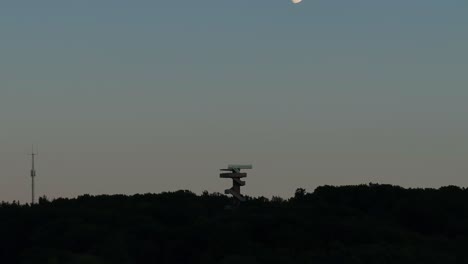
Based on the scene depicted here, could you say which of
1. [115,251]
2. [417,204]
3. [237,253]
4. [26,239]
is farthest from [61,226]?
[417,204]

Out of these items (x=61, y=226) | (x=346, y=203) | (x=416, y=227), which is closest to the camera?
(x=61, y=226)

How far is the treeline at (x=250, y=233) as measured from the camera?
134ft

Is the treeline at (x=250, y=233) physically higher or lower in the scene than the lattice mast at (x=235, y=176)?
lower

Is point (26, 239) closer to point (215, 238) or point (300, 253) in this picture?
point (215, 238)

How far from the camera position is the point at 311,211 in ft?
177

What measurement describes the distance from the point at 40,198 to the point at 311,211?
2657 centimetres

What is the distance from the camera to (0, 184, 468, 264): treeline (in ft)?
134

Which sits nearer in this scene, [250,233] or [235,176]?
[250,233]

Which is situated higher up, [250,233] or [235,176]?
[235,176]

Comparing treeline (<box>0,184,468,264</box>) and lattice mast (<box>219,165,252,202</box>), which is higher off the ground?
lattice mast (<box>219,165,252,202</box>)

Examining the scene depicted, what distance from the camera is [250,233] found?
Answer: 152ft

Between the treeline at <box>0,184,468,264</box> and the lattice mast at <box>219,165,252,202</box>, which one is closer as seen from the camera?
the treeline at <box>0,184,468,264</box>

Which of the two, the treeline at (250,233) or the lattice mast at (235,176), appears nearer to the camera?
the treeline at (250,233)

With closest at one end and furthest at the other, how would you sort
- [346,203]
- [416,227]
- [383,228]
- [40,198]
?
[383,228], [416,227], [346,203], [40,198]
